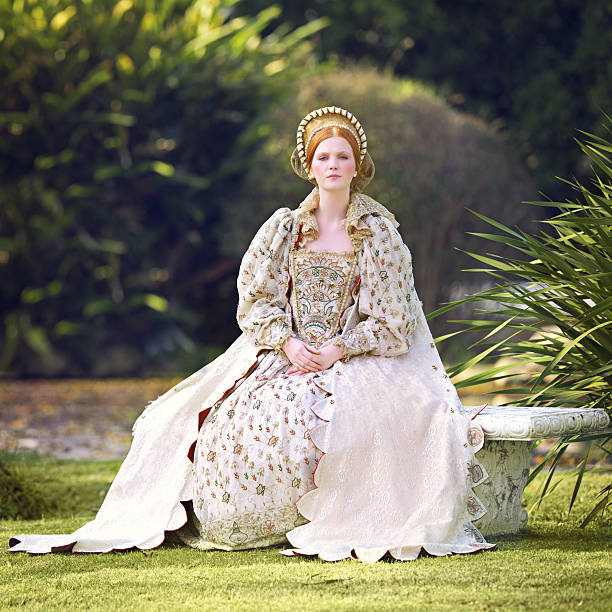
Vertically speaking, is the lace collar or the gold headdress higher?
the gold headdress

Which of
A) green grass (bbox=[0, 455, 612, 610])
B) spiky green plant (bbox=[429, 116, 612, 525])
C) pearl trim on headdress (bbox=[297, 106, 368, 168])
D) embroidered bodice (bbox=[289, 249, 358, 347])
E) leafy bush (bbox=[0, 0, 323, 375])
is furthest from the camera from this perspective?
leafy bush (bbox=[0, 0, 323, 375])

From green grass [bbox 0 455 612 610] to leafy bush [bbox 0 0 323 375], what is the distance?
949 centimetres

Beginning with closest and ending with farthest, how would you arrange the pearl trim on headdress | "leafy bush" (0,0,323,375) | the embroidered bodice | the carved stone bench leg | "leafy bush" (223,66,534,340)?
the carved stone bench leg, the embroidered bodice, the pearl trim on headdress, "leafy bush" (223,66,534,340), "leafy bush" (0,0,323,375)

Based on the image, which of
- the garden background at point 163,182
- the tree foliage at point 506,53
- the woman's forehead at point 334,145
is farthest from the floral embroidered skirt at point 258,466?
the tree foliage at point 506,53

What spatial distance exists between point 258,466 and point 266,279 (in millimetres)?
767

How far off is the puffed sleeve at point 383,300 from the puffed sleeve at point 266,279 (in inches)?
11.8

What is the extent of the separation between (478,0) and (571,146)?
10.6 ft

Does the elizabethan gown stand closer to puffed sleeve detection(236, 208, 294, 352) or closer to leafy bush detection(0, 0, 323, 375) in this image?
puffed sleeve detection(236, 208, 294, 352)

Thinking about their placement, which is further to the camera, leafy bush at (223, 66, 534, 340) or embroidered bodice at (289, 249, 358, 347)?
leafy bush at (223, 66, 534, 340)

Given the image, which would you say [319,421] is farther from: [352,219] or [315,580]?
[352,219]

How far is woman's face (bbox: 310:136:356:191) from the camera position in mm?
3969

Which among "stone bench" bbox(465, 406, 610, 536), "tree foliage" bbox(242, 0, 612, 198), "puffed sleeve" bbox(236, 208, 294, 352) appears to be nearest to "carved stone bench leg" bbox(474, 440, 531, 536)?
"stone bench" bbox(465, 406, 610, 536)

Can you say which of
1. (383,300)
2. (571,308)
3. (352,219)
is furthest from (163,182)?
(571,308)

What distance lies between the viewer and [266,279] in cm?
398
